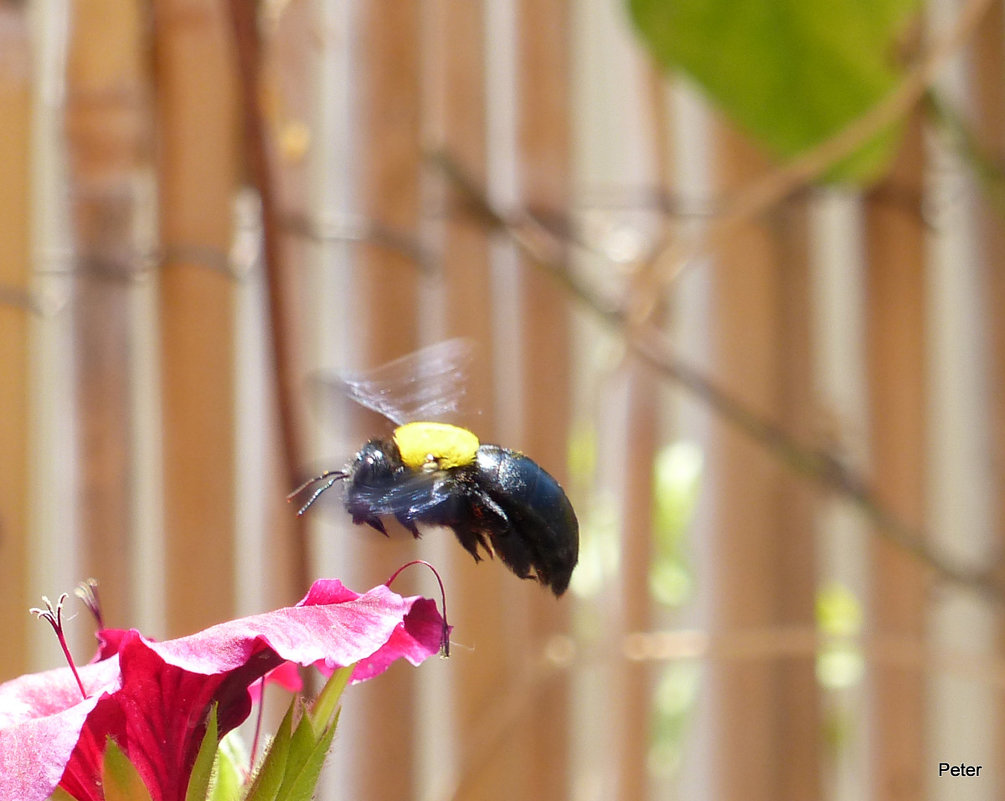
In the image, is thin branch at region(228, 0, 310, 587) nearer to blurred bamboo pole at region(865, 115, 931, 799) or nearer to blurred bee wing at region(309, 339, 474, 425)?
blurred bee wing at region(309, 339, 474, 425)

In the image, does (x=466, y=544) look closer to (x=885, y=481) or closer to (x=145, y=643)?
(x=145, y=643)

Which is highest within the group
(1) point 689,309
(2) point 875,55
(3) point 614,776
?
(2) point 875,55

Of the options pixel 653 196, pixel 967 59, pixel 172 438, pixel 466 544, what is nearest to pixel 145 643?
pixel 466 544

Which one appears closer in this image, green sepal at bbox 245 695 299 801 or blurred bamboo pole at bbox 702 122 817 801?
green sepal at bbox 245 695 299 801

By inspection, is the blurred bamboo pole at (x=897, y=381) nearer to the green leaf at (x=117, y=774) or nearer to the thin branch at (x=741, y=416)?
the thin branch at (x=741, y=416)

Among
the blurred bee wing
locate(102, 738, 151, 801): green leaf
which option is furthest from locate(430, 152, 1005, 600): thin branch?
locate(102, 738, 151, 801): green leaf

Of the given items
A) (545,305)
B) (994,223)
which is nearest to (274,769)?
(545,305)
